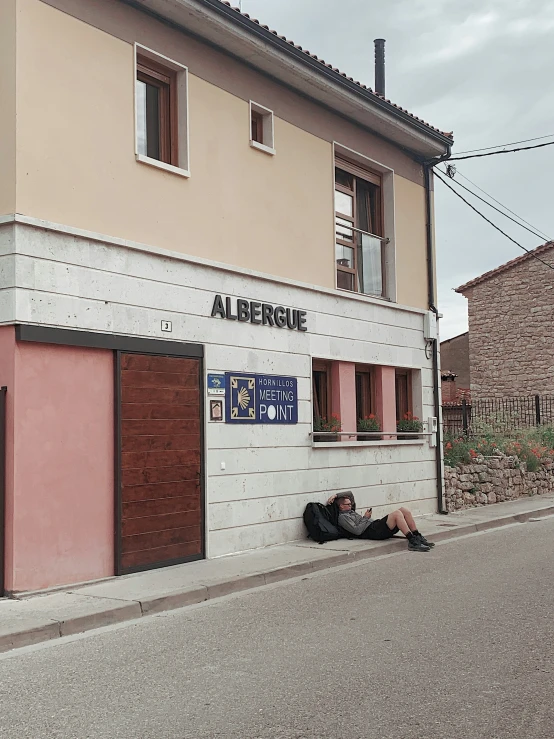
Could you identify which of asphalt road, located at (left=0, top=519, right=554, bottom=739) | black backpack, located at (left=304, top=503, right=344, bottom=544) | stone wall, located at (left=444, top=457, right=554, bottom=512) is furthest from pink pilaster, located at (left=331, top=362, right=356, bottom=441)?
asphalt road, located at (left=0, top=519, right=554, bottom=739)

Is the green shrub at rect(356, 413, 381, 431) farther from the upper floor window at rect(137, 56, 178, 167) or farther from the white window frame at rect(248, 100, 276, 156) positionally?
the upper floor window at rect(137, 56, 178, 167)

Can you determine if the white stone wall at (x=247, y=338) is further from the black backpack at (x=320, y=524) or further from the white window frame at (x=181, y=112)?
the white window frame at (x=181, y=112)

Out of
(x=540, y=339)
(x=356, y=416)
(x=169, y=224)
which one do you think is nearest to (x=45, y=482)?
(x=169, y=224)

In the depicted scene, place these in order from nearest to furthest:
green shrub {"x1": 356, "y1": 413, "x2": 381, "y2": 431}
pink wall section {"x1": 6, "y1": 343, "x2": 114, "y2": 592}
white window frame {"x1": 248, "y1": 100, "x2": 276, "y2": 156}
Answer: pink wall section {"x1": 6, "y1": 343, "x2": 114, "y2": 592}
white window frame {"x1": 248, "y1": 100, "x2": 276, "y2": 156}
green shrub {"x1": 356, "y1": 413, "x2": 381, "y2": 431}

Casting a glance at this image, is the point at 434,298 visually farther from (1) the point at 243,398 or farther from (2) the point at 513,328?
(2) the point at 513,328

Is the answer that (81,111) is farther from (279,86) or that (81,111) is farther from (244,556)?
(244,556)

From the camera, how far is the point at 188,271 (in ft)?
34.4

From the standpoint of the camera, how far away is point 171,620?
25.0ft

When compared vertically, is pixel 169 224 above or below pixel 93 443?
above

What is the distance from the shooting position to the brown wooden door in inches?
375

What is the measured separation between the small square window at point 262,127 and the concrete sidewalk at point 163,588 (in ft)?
17.7

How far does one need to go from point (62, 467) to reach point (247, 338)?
336 centimetres

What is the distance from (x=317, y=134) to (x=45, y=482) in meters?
6.87

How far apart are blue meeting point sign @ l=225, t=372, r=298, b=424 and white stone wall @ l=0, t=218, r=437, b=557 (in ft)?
0.39
